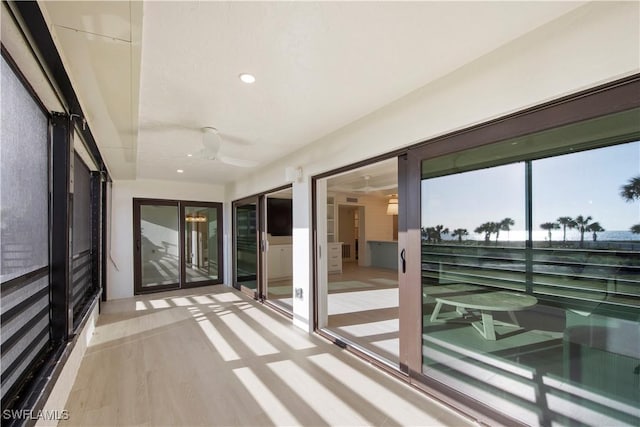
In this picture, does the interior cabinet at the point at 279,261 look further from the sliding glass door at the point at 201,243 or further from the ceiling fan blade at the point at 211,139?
the ceiling fan blade at the point at 211,139

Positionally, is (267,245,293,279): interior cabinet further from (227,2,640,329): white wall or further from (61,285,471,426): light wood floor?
(227,2,640,329): white wall

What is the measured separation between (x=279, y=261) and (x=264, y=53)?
232 inches

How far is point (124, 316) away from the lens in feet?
14.1

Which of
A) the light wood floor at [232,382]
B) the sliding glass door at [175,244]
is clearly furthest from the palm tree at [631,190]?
the sliding glass door at [175,244]

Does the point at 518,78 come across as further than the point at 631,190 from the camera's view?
Yes

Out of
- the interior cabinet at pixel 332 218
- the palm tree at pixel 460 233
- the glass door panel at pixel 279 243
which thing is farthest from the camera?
the interior cabinet at pixel 332 218

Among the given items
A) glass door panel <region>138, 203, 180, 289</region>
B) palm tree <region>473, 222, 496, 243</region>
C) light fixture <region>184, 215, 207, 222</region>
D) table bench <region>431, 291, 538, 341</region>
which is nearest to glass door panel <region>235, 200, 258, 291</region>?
light fixture <region>184, 215, 207, 222</region>

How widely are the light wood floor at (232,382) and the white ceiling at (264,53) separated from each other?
2.29 m

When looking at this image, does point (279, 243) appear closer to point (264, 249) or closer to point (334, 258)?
point (334, 258)

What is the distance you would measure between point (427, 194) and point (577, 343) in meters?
1.26

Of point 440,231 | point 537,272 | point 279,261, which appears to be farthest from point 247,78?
point 279,261

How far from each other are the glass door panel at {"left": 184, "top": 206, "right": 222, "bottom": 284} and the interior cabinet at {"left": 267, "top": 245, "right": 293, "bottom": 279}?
3.91 feet

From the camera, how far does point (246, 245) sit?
589cm

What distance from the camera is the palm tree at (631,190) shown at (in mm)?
1384
